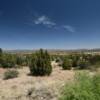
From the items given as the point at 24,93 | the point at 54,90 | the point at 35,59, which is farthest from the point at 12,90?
the point at 35,59

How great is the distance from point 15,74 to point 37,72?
88.9 inches

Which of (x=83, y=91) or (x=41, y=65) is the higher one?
(x=41, y=65)

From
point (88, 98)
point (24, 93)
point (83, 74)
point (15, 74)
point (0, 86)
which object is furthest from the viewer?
point (15, 74)

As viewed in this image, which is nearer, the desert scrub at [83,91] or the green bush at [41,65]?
the desert scrub at [83,91]

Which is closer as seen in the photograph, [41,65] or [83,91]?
[83,91]

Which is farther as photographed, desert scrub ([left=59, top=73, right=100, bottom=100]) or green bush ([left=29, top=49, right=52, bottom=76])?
green bush ([left=29, top=49, right=52, bottom=76])

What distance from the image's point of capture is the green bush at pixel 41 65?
83.6 feet

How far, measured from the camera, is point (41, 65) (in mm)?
26062

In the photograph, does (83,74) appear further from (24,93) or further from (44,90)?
(24,93)

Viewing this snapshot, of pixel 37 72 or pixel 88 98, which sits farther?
pixel 37 72

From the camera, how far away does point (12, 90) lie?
704 inches

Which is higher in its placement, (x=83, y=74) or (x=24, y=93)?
(x=83, y=74)

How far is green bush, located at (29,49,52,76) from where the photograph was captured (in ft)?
83.6

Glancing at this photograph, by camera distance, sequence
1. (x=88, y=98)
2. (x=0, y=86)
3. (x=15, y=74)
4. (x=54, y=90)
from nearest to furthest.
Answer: (x=88, y=98) < (x=54, y=90) < (x=0, y=86) < (x=15, y=74)
